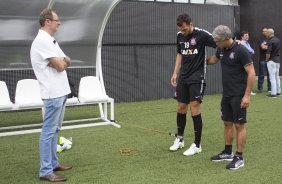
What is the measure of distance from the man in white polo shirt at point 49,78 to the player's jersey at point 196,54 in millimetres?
1900

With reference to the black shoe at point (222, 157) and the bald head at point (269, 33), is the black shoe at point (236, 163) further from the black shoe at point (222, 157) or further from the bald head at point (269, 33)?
the bald head at point (269, 33)

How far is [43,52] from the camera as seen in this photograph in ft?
14.8

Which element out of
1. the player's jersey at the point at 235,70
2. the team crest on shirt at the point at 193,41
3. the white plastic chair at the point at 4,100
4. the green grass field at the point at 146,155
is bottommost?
the green grass field at the point at 146,155

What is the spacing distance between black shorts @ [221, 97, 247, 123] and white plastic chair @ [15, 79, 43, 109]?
3.79m

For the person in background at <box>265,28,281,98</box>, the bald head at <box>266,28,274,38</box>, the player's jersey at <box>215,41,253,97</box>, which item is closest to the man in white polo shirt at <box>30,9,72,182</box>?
the player's jersey at <box>215,41,253,97</box>

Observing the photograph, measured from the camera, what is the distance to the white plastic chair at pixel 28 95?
24.8ft

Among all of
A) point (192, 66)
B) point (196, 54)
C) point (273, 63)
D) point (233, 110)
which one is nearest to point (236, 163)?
point (233, 110)

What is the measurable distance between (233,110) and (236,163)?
0.67 metres

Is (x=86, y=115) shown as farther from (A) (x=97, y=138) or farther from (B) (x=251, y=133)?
(B) (x=251, y=133)

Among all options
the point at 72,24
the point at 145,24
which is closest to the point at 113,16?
the point at 145,24

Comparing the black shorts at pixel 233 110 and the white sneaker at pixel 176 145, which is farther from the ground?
the black shorts at pixel 233 110

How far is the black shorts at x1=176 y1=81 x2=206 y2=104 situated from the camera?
18.9 ft

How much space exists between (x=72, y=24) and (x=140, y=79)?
12.3 feet

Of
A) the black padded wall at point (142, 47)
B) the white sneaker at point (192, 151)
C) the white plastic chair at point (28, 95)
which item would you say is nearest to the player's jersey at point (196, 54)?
the white sneaker at point (192, 151)
